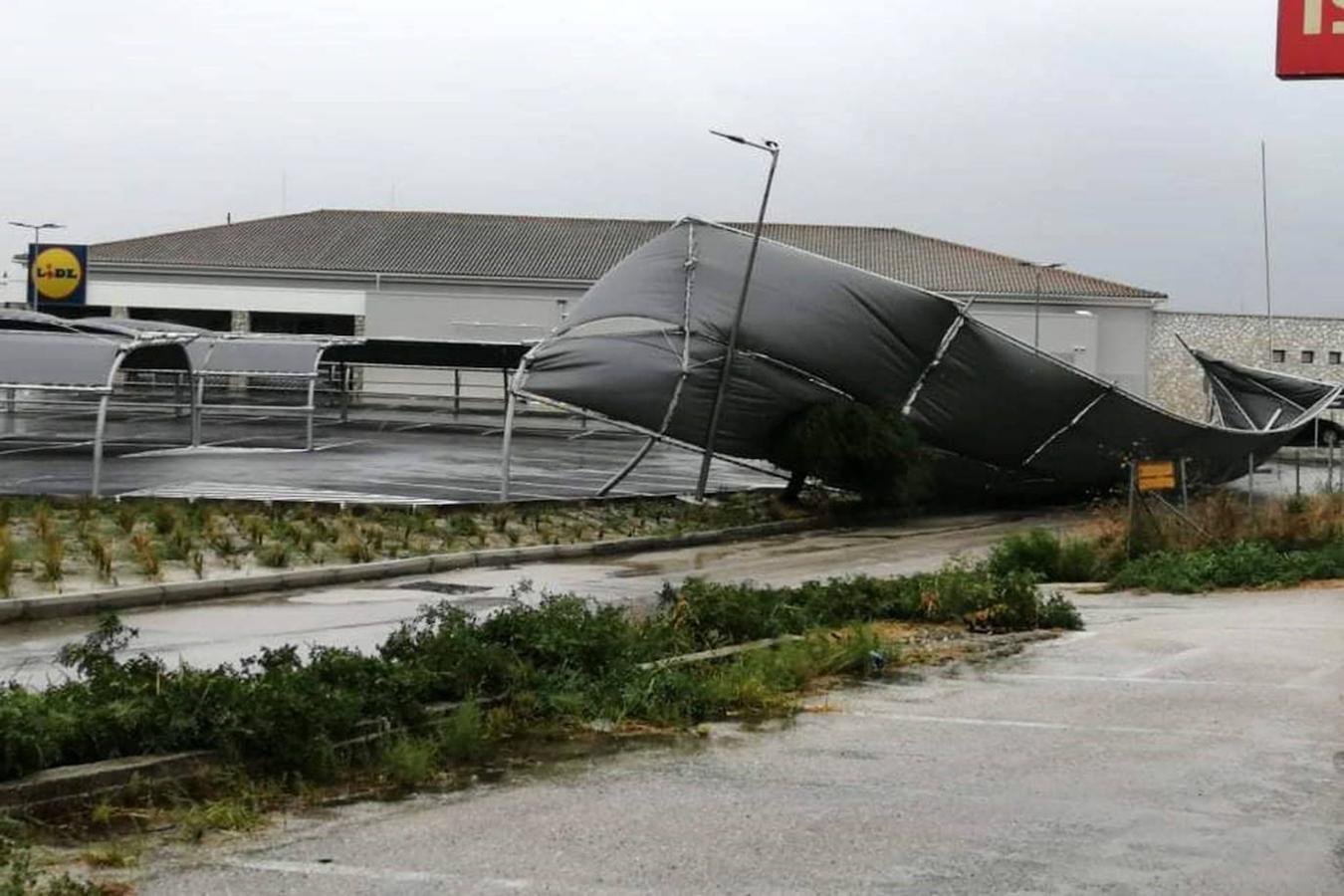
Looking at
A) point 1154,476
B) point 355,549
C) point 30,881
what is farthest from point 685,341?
point 30,881

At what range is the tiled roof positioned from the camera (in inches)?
2980

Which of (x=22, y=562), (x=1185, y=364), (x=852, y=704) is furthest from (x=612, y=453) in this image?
(x=1185, y=364)

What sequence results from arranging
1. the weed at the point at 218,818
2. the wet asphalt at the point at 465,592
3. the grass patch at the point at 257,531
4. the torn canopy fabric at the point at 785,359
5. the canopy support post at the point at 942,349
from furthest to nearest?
1. the canopy support post at the point at 942,349
2. the torn canopy fabric at the point at 785,359
3. the grass patch at the point at 257,531
4. the wet asphalt at the point at 465,592
5. the weed at the point at 218,818

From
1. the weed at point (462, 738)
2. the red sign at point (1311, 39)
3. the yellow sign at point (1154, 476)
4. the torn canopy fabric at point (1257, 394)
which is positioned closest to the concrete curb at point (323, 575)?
the yellow sign at point (1154, 476)

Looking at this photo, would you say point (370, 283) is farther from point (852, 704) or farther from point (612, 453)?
point (852, 704)

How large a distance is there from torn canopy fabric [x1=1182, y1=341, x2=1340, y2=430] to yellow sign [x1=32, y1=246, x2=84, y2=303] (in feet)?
148

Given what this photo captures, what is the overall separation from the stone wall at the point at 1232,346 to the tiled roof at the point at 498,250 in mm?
2526

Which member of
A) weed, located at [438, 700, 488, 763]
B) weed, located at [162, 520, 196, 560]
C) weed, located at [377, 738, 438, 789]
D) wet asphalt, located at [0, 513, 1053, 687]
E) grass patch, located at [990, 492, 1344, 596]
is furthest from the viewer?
grass patch, located at [990, 492, 1344, 596]

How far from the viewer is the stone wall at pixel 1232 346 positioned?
75.8 metres

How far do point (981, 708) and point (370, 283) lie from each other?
6648 centimetres

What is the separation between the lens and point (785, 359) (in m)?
29.3

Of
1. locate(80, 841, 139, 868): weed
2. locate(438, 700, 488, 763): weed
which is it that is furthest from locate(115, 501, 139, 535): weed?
locate(80, 841, 139, 868): weed

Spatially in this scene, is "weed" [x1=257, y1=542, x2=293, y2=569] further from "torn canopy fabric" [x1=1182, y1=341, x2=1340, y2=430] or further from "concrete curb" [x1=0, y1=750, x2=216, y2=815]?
"torn canopy fabric" [x1=1182, y1=341, x2=1340, y2=430]

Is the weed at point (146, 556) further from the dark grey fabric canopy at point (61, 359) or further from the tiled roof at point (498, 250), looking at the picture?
the tiled roof at point (498, 250)
